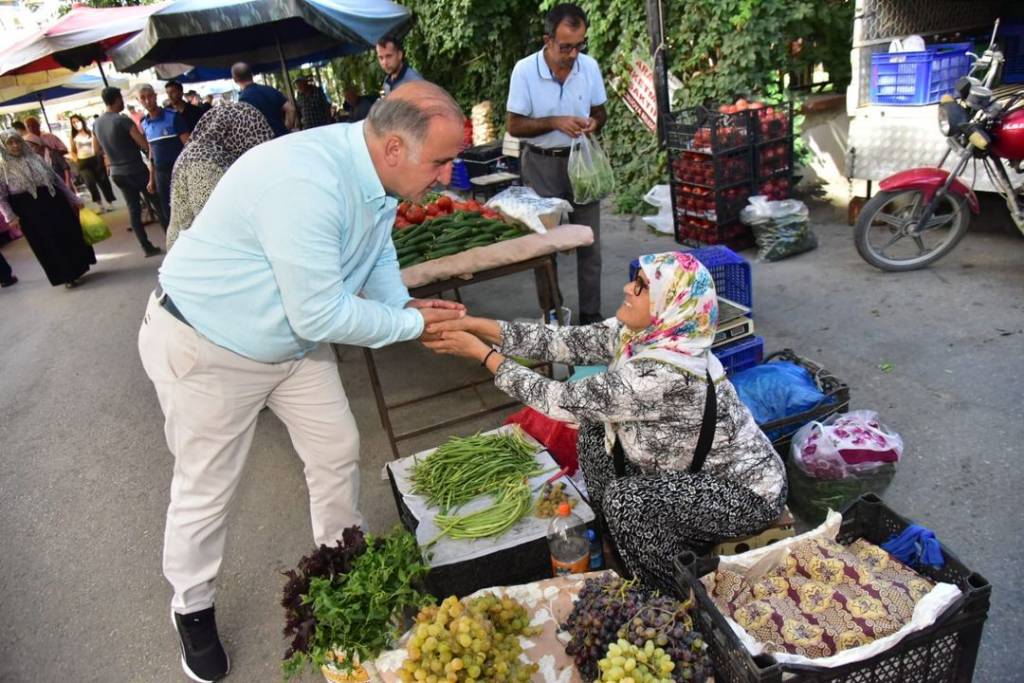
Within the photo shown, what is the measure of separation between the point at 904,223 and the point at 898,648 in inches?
170

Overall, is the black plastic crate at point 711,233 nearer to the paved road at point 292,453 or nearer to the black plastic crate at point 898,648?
the paved road at point 292,453

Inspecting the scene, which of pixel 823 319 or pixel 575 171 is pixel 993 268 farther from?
pixel 575 171

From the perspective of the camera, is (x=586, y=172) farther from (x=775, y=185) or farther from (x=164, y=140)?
(x=164, y=140)

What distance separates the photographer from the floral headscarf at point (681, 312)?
2262mm

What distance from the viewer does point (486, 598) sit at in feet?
6.89

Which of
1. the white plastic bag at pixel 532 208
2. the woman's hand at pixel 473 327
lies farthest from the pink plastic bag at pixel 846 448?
the white plastic bag at pixel 532 208

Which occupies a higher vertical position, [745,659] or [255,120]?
[255,120]

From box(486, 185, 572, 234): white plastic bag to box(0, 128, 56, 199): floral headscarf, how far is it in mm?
6471

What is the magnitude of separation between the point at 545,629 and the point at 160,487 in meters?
2.84

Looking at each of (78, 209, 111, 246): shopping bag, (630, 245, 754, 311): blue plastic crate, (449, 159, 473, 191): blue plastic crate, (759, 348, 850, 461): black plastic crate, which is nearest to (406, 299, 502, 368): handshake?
(759, 348, 850, 461): black plastic crate

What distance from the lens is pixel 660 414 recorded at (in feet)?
7.68

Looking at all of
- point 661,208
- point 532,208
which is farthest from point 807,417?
point 661,208

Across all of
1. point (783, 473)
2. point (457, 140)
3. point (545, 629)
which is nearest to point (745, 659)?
point (545, 629)

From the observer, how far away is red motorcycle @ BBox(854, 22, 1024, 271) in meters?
4.73
